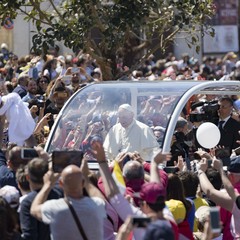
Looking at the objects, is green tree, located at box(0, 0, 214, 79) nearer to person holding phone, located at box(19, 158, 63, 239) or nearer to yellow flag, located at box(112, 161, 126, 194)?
yellow flag, located at box(112, 161, 126, 194)

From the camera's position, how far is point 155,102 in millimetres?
13141

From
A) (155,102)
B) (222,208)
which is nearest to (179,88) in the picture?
(155,102)

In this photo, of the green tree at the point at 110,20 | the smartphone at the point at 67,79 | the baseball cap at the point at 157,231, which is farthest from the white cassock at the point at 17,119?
the baseball cap at the point at 157,231

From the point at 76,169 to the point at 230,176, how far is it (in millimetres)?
2732

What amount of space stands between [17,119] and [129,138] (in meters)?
2.45

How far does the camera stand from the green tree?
15219 mm

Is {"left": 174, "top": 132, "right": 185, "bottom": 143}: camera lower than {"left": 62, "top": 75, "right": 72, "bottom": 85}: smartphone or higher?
lower

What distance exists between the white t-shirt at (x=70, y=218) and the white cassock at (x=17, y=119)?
6.38 meters

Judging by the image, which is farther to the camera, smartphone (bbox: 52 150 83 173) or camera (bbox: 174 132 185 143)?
camera (bbox: 174 132 185 143)

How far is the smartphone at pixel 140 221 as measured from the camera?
7023 millimetres

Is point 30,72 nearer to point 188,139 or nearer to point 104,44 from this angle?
point 104,44

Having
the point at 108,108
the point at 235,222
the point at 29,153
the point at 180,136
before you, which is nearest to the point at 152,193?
the point at 29,153

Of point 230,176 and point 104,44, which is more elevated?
point 104,44

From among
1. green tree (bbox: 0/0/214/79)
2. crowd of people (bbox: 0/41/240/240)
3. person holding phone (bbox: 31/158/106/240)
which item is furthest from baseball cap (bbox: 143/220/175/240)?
green tree (bbox: 0/0/214/79)
